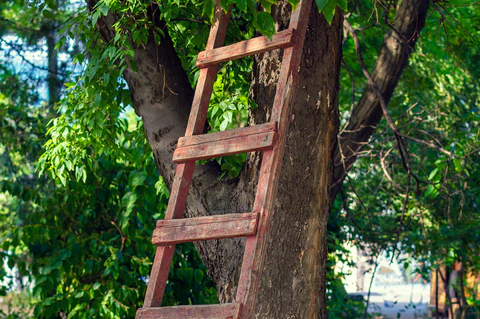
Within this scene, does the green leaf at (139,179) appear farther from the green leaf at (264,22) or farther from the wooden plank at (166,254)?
the green leaf at (264,22)

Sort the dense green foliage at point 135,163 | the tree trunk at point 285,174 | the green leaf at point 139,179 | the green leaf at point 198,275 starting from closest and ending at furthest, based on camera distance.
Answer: the tree trunk at point 285,174 → the dense green foliage at point 135,163 → the green leaf at point 139,179 → the green leaf at point 198,275

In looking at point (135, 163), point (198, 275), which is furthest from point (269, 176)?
point (198, 275)

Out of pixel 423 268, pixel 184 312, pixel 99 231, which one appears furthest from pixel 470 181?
pixel 184 312

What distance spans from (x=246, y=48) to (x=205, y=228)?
0.90 m

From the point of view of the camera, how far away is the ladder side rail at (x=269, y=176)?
2564 mm

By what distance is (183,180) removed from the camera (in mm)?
3037

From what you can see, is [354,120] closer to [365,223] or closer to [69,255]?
[69,255]

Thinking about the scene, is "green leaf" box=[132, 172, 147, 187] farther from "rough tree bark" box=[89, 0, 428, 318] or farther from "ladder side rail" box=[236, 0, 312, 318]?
"ladder side rail" box=[236, 0, 312, 318]

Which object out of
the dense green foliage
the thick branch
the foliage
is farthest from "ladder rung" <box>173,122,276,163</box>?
the foliage

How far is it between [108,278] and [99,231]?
2.02ft

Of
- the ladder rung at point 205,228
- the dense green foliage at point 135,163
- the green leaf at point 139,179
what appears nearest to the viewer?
the ladder rung at point 205,228

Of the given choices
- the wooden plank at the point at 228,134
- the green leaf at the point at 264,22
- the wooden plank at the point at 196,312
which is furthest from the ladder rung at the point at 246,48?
the wooden plank at the point at 196,312

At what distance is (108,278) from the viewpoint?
240 inches

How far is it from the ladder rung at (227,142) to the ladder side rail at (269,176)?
0.05m
